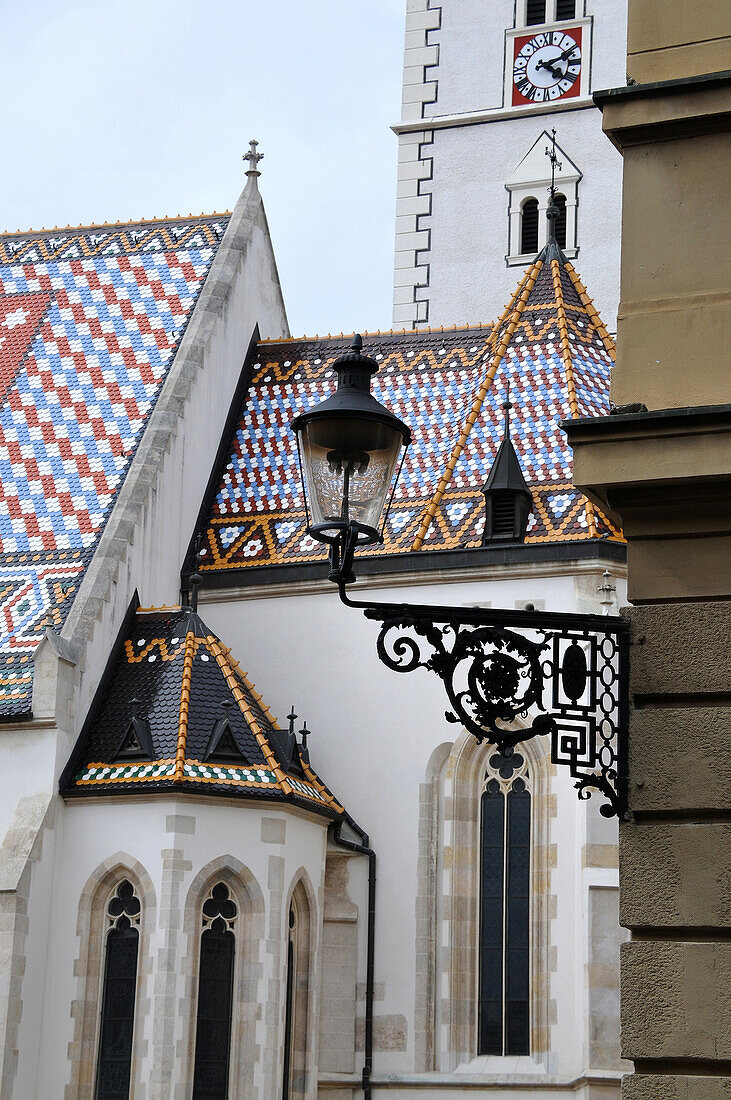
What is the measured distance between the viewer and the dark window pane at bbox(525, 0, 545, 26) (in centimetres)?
3044

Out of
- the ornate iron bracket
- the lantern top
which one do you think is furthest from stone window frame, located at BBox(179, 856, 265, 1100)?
the ornate iron bracket

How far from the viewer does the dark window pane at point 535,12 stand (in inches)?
1198

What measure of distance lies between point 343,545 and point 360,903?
11.6 m

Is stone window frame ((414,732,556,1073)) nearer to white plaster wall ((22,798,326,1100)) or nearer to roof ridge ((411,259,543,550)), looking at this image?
white plaster wall ((22,798,326,1100))

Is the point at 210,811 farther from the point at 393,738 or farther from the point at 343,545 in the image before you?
the point at 343,545

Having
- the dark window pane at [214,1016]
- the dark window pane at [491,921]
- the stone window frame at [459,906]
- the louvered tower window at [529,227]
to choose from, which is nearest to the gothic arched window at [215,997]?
the dark window pane at [214,1016]

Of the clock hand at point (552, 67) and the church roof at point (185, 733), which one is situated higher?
the clock hand at point (552, 67)

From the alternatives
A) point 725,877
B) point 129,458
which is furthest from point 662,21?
point 129,458

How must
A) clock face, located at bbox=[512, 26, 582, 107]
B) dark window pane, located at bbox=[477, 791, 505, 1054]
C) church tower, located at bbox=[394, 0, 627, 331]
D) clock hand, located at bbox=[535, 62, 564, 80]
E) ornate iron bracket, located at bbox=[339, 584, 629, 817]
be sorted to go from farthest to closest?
clock hand, located at bbox=[535, 62, 564, 80], clock face, located at bbox=[512, 26, 582, 107], church tower, located at bbox=[394, 0, 627, 331], dark window pane, located at bbox=[477, 791, 505, 1054], ornate iron bracket, located at bbox=[339, 584, 629, 817]

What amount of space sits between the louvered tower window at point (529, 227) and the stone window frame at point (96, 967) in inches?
593

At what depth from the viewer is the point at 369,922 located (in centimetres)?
1825

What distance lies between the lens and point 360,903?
60.2 feet

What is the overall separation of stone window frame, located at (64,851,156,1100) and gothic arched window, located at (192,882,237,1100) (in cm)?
53

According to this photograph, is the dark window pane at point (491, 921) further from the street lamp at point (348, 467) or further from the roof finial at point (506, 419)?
the street lamp at point (348, 467)
